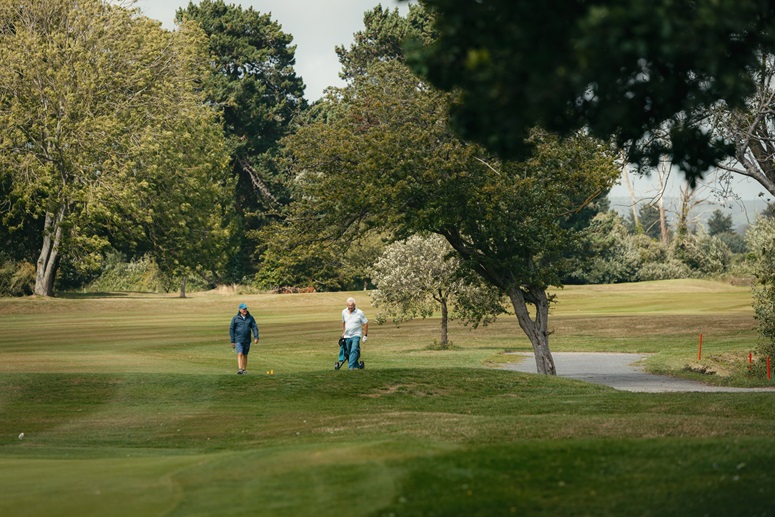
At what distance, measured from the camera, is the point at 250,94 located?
316ft

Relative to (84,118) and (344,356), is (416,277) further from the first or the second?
(84,118)

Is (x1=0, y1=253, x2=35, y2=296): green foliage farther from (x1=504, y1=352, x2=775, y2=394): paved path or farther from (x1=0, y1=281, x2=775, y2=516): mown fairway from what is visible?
(x1=504, y1=352, x2=775, y2=394): paved path

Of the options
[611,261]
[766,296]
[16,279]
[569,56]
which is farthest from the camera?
[611,261]

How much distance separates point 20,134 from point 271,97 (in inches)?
1659

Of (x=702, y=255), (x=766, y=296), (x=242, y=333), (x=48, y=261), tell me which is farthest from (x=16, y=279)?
(x=702, y=255)

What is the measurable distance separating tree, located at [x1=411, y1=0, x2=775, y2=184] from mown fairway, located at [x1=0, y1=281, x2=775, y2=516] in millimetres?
3386

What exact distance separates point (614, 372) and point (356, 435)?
72.3 ft

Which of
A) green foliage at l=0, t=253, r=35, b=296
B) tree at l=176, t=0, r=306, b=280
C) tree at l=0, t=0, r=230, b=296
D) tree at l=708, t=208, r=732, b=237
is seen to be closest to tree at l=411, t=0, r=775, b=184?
tree at l=0, t=0, r=230, b=296

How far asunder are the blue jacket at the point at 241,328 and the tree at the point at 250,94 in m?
64.6

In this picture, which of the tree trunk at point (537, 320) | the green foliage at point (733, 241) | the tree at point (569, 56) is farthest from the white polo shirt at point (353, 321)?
the green foliage at point (733, 241)

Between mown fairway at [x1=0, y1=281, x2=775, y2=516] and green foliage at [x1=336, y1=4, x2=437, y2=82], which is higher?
green foliage at [x1=336, y1=4, x2=437, y2=82]

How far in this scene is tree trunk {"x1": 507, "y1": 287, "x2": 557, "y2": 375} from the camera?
30.6 m

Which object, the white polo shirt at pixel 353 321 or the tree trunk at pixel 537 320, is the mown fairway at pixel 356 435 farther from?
the tree trunk at pixel 537 320

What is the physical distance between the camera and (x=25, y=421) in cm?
1941
